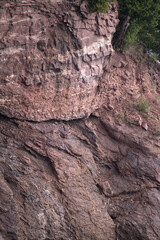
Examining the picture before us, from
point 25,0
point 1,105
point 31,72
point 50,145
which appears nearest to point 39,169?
point 50,145

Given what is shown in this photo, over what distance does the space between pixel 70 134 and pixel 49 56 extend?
325cm

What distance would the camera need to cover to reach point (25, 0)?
356 inches

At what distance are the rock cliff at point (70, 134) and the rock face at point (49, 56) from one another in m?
0.03

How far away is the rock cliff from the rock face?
1.4 inches

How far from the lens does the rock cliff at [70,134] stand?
9.35m

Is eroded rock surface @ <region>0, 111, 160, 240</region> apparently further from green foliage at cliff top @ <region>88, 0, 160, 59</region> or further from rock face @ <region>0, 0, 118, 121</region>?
green foliage at cliff top @ <region>88, 0, 160, 59</region>

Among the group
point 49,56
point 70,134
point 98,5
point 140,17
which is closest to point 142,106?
point 70,134

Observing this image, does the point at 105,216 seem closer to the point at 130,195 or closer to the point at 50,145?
the point at 130,195

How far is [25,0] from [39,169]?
19.3 ft

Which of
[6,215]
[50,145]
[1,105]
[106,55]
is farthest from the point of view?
[106,55]

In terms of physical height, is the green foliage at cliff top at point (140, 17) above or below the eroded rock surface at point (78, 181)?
above

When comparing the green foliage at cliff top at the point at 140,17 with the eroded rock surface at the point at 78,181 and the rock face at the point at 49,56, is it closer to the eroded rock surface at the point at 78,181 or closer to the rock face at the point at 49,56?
the rock face at the point at 49,56

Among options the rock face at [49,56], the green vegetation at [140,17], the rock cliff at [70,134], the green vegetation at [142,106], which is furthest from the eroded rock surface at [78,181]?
the green vegetation at [140,17]

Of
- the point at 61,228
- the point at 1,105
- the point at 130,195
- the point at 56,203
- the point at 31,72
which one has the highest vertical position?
the point at 31,72
